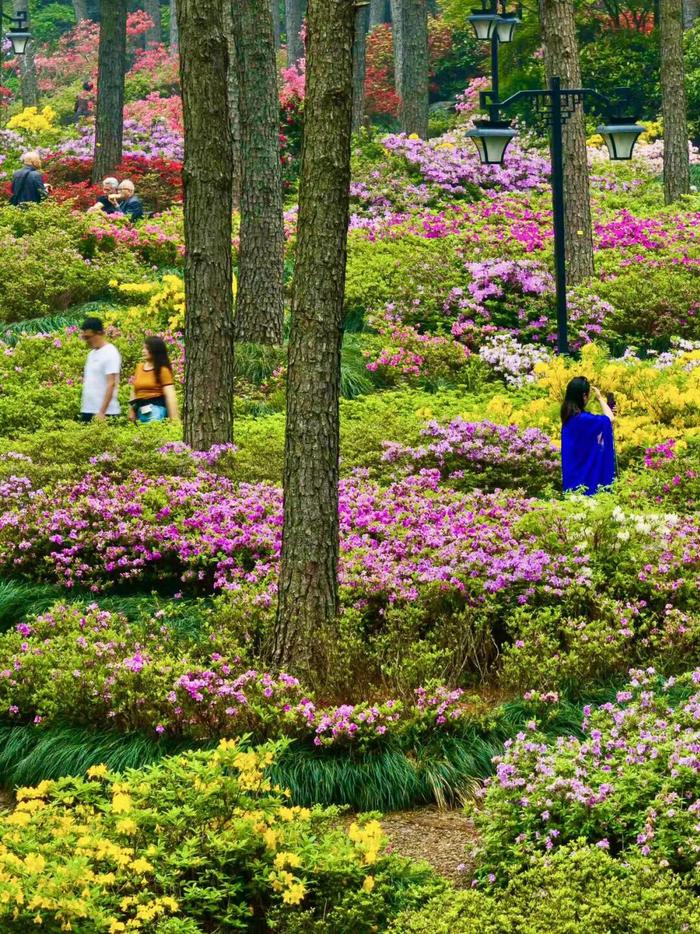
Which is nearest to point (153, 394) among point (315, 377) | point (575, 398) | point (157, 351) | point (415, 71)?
point (157, 351)

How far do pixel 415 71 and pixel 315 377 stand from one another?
23396 millimetres

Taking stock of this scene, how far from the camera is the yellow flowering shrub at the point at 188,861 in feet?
16.0

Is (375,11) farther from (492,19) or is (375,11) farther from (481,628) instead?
(481,628)

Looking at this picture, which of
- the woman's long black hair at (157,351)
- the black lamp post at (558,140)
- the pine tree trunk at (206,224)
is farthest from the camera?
the black lamp post at (558,140)

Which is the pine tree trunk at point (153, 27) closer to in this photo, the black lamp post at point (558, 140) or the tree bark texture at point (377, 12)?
the tree bark texture at point (377, 12)

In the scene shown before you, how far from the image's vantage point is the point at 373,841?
17.8ft

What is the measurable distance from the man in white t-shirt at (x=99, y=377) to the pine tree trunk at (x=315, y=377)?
504 cm

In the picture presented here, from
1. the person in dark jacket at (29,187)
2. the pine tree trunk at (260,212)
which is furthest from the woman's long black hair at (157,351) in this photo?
the person in dark jacket at (29,187)

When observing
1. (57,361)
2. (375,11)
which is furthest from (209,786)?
(375,11)

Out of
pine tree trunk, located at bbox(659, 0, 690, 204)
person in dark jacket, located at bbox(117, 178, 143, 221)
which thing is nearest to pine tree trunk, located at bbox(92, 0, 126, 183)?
person in dark jacket, located at bbox(117, 178, 143, 221)

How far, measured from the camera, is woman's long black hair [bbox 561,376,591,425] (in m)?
10.1

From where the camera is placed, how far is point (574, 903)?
501 centimetres

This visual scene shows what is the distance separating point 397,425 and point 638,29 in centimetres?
2507

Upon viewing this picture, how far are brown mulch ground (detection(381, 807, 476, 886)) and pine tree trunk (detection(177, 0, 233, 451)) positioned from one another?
5.47 metres
